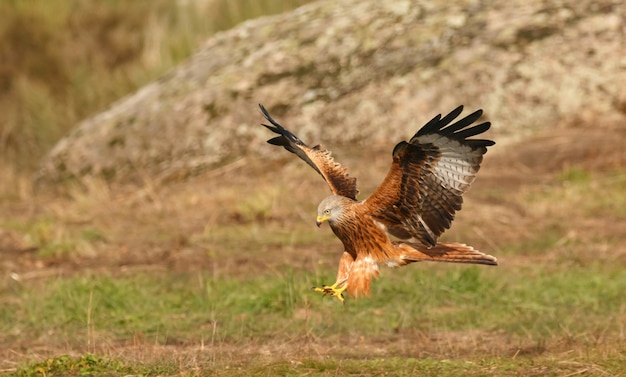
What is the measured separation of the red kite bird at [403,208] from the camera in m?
6.46

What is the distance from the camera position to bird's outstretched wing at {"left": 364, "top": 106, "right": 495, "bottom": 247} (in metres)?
6.28

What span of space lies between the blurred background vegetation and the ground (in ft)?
7.67

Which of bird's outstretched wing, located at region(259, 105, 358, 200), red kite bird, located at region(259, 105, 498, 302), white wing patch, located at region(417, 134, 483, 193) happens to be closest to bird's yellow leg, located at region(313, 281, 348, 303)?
red kite bird, located at region(259, 105, 498, 302)

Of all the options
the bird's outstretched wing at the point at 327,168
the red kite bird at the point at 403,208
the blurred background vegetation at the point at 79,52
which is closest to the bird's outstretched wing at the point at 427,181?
the red kite bird at the point at 403,208

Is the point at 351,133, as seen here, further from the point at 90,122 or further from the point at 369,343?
the point at 369,343

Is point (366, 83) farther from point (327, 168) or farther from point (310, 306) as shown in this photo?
point (327, 168)

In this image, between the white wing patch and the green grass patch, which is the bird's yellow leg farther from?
the white wing patch

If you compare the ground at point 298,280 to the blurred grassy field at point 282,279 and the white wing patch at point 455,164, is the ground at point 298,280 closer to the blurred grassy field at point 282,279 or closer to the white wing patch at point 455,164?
the blurred grassy field at point 282,279

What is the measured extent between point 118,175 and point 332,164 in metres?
6.95

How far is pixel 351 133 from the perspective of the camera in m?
13.0

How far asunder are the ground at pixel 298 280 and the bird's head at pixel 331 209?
0.77 m

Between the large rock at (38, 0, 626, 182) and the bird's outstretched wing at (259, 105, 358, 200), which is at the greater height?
the large rock at (38, 0, 626, 182)

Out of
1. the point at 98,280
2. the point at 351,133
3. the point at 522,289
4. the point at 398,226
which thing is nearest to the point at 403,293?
the point at 522,289

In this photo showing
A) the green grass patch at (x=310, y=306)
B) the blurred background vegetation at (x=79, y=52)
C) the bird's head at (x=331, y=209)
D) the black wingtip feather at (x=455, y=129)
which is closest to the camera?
the black wingtip feather at (x=455, y=129)
